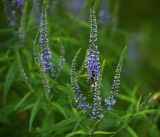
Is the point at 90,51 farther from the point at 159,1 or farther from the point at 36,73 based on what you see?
the point at 159,1

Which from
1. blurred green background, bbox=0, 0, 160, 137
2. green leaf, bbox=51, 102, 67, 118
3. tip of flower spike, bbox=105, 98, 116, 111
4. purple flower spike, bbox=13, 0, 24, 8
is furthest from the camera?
purple flower spike, bbox=13, 0, 24, 8

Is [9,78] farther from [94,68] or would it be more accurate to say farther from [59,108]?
[94,68]

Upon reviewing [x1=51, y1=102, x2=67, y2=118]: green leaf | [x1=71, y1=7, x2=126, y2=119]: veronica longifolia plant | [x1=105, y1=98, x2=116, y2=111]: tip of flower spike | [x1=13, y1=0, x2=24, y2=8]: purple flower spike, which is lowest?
[x1=51, y1=102, x2=67, y2=118]: green leaf

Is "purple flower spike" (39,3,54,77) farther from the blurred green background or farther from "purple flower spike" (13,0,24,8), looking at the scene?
"purple flower spike" (13,0,24,8)

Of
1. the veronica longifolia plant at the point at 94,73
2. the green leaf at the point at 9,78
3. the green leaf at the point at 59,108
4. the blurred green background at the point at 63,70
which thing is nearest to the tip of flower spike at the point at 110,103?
the veronica longifolia plant at the point at 94,73

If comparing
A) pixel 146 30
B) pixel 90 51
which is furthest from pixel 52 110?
pixel 146 30

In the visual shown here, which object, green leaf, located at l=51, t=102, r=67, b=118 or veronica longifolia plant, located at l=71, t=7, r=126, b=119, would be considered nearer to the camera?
veronica longifolia plant, located at l=71, t=7, r=126, b=119

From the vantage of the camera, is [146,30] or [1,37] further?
[146,30]

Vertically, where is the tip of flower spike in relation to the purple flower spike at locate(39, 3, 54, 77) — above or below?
below

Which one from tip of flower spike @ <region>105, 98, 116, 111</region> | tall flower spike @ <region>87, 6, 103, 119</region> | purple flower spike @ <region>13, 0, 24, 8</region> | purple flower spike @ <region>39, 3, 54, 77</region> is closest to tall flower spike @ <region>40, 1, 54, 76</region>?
purple flower spike @ <region>39, 3, 54, 77</region>

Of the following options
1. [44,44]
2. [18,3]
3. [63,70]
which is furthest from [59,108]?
[18,3]

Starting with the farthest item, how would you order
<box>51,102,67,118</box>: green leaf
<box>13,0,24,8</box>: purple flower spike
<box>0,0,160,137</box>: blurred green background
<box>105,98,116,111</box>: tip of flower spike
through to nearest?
<box>13,0,24,8</box>: purple flower spike, <box>0,0,160,137</box>: blurred green background, <box>51,102,67,118</box>: green leaf, <box>105,98,116,111</box>: tip of flower spike
